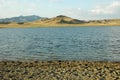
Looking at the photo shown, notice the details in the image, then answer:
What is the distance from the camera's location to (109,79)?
2425 cm

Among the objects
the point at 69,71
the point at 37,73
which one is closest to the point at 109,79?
the point at 69,71

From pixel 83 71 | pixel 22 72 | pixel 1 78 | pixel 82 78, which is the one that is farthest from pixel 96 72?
pixel 1 78

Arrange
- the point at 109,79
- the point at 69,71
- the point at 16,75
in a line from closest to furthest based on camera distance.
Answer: the point at 109,79, the point at 16,75, the point at 69,71

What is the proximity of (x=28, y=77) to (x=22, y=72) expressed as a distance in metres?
2.86

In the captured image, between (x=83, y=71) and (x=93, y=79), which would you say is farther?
(x=83, y=71)

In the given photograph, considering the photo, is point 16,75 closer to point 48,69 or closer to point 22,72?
point 22,72

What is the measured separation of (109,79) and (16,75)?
31.9 ft

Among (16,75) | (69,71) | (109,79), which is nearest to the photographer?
(109,79)

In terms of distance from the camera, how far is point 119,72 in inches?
1087

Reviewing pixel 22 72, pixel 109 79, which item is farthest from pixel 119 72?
pixel 22 72

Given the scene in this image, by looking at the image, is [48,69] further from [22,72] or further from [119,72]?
[119,72]

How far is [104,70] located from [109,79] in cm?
449

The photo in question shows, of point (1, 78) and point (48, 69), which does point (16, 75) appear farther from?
point (48, 69)

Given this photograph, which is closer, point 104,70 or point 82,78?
point 82,78
